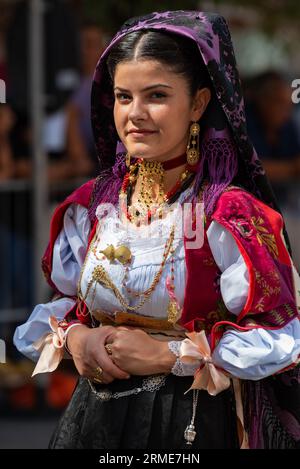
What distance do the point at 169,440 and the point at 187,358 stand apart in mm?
249

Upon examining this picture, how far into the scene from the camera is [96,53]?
7258 mm

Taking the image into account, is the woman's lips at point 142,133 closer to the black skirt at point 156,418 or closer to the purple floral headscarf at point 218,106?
the purple floral headscarf at point 218,106

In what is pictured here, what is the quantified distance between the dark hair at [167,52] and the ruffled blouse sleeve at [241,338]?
1.38ft

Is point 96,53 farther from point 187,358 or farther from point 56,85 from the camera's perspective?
point 187,358

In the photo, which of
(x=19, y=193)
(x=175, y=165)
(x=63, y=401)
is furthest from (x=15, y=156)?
(x=175, y=165)

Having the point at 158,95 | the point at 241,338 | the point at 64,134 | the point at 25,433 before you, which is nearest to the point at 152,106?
the point at 158,95

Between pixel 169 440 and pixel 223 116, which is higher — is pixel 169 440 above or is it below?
below

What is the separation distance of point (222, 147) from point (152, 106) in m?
0.23

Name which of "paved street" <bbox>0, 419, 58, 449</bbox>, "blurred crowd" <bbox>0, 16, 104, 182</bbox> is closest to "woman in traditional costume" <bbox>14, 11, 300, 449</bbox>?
"paved street" <bbox>0, 419, 58, 449</bbox>

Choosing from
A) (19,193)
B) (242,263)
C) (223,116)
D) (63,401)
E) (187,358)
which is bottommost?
(63,401)

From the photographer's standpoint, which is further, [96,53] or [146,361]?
[96,53]

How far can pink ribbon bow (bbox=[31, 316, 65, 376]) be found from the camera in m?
3.47

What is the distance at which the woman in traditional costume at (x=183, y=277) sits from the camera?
3223mm

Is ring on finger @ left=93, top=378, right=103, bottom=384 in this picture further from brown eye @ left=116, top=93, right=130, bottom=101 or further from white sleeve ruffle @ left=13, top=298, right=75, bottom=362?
brown eye @ left=116, top=93, right=130, bottom=101
